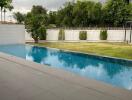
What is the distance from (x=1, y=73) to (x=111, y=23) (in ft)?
88.2

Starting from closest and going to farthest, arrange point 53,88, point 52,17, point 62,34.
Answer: point 53,88, point 62,34, point 52,17

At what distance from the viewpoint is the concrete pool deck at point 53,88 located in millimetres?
3869

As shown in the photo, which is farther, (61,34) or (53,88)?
(61,34)

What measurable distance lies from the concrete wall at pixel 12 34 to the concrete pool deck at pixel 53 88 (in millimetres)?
16348

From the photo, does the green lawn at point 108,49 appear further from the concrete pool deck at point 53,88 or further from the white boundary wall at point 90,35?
the concrete pool deck at point 53,88

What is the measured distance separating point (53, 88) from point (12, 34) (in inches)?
730

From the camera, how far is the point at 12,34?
2206 centimetres

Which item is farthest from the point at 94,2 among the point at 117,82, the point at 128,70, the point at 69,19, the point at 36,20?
the point at 117,82

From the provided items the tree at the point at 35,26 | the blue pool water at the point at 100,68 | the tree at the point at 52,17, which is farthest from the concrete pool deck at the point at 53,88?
the tree at the point at 52,17

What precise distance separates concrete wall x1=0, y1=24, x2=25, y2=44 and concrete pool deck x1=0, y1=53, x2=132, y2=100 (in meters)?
16.3

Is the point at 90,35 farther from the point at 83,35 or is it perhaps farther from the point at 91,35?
the point at 83,35

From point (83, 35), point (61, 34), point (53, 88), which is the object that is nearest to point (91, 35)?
point (83, 35)

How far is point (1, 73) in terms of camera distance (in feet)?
19.6

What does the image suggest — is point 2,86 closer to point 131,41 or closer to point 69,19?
point 131,41
